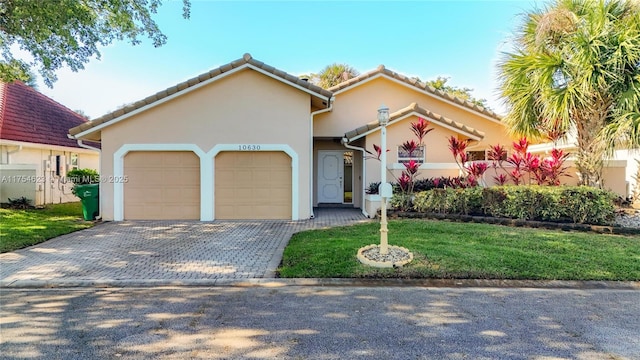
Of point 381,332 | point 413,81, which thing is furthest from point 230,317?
point 413,81

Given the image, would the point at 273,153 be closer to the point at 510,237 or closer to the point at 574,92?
the point at 510,237

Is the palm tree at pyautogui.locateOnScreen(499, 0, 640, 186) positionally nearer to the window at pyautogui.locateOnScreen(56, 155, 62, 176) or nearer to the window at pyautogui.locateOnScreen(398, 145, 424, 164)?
the window at pyautogui.locateOnScreen(398, 145, 424, 164)

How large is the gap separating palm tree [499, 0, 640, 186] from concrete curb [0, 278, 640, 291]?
5537 millimetres

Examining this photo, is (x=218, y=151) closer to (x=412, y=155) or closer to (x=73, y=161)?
(x=412, y=155)

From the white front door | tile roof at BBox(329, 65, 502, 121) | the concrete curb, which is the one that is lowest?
the concrete curb

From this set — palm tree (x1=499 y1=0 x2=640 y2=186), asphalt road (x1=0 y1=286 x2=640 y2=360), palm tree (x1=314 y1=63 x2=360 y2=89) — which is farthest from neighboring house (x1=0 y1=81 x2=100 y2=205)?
palm tree (x1=499 y1=0 x2=640 y2=186)

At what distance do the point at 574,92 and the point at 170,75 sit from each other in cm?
1499

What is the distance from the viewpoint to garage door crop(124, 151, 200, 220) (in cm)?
1144

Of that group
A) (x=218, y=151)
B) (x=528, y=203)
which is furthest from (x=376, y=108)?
(x=528, y=203)

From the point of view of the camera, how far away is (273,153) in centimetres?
1150

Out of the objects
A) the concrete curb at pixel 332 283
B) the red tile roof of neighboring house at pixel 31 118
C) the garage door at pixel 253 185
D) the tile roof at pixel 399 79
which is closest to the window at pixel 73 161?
the red tile roof of neighboring house at pixel 31 118

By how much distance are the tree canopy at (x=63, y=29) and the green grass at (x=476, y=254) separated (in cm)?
883

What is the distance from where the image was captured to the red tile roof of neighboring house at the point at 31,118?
14.9 metres

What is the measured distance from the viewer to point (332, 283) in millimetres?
5418
